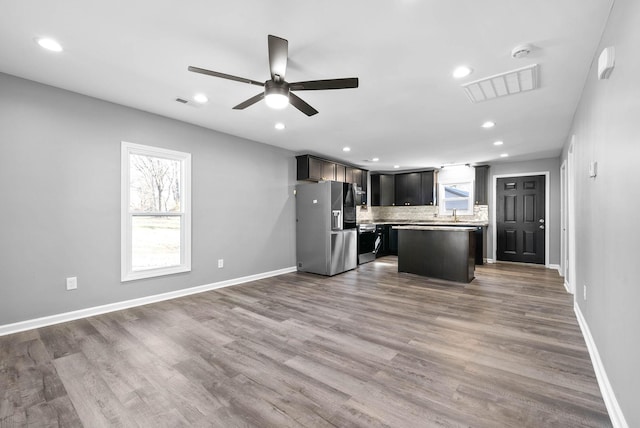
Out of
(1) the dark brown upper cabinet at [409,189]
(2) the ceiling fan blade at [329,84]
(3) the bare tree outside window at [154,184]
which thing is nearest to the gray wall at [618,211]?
(2) the ceiling fan blade at [329,84]

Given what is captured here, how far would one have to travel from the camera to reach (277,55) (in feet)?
6.57

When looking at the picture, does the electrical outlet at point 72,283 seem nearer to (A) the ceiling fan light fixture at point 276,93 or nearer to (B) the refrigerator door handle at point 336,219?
(A) the ceiling fan light fixture at point 276,93

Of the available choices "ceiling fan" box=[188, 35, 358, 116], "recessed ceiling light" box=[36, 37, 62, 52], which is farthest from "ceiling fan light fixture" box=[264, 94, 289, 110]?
"recessed ceiling light" box=[36, 37, 62, 52]

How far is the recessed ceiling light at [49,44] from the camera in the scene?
86.3 inches

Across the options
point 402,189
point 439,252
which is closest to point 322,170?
point 439,252

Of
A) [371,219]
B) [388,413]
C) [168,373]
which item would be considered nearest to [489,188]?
[371,219]

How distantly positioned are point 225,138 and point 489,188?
6207 mm

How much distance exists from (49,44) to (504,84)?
13.2ft

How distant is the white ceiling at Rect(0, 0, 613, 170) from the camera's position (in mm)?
1851

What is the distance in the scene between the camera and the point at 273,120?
13.0 feet

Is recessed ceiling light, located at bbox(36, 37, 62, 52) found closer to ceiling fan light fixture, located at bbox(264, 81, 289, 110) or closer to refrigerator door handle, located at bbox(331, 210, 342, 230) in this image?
ceiling fan light fixture, located at bbox(264, 81, 289, 110)

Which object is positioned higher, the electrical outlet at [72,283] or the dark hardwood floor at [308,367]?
the electrical outlet at [72,283]

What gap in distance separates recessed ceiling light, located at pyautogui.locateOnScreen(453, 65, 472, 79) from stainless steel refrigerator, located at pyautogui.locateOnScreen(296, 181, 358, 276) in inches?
119

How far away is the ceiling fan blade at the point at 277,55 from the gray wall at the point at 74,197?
245cm
